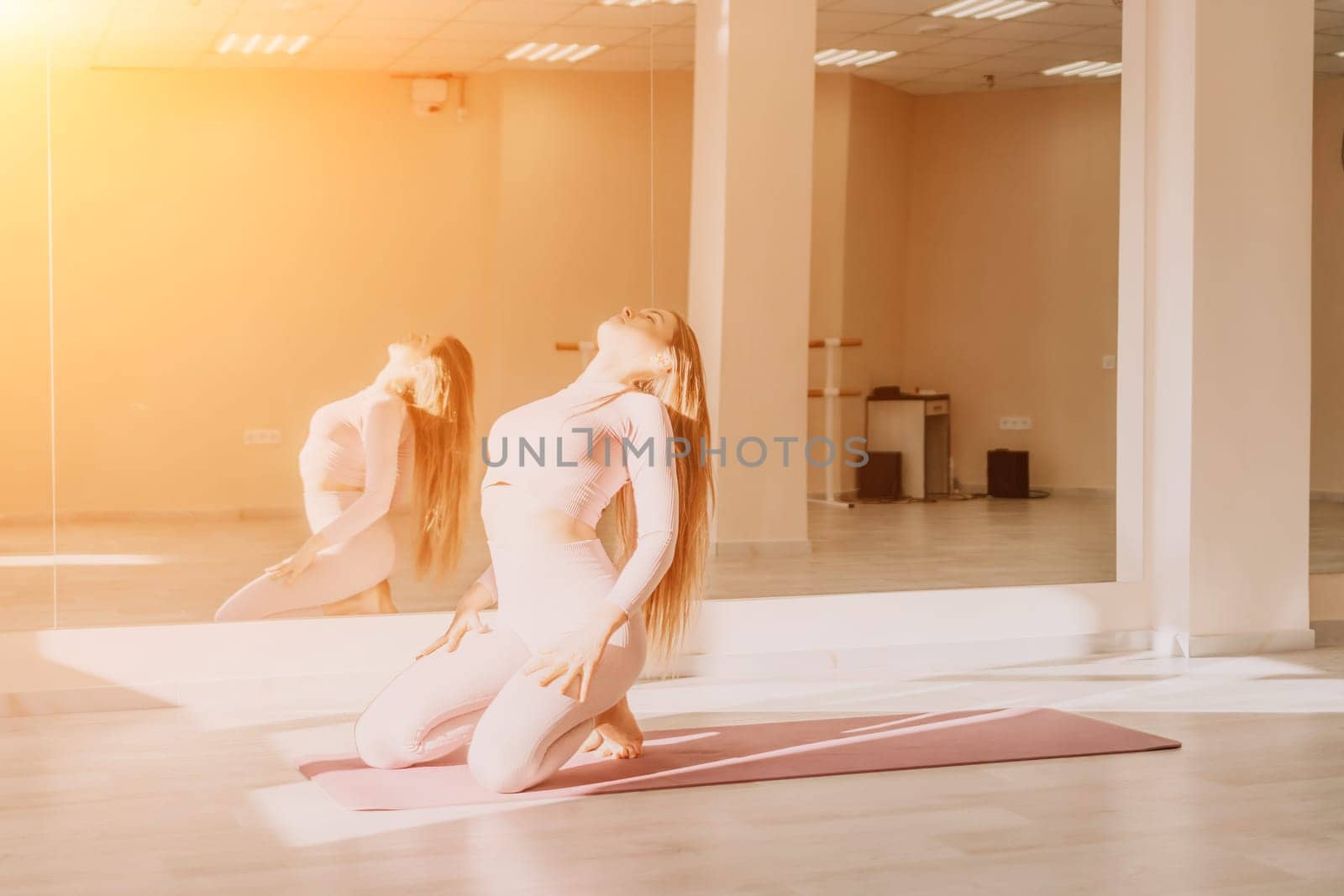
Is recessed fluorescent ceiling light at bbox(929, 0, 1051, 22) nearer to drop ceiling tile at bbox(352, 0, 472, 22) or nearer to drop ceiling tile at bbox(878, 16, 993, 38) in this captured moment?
drop ceiling tile at bbox(878, 16, 993, 38)

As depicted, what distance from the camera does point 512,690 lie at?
11.8 ft

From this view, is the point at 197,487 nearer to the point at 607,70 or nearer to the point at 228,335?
the point at 228,335

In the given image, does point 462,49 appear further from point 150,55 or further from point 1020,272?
point 1020,272

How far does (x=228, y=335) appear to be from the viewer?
188 inches

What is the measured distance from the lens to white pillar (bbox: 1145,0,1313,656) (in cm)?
567

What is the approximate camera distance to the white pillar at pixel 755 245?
5.30 metres

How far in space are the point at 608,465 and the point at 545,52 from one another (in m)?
Answer: 1.88

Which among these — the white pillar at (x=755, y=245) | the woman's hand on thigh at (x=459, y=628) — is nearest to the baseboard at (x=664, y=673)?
the white pillar at (x=755, y=245)

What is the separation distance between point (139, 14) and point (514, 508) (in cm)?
212

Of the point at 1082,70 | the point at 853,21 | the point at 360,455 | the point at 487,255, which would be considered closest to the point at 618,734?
the point at 360,455

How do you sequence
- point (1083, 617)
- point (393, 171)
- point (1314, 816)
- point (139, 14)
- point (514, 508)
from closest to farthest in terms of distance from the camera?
point (1314, 816), point (514, 508), point (139, 14), point (393, 171), point (1083, 617)

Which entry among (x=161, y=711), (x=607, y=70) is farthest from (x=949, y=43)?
(x=161, y=711)

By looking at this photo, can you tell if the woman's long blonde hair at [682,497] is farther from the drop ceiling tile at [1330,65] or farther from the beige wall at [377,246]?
the drop ceiling tile at [1330,65]

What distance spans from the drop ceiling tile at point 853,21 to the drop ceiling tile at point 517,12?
3.24 feet
